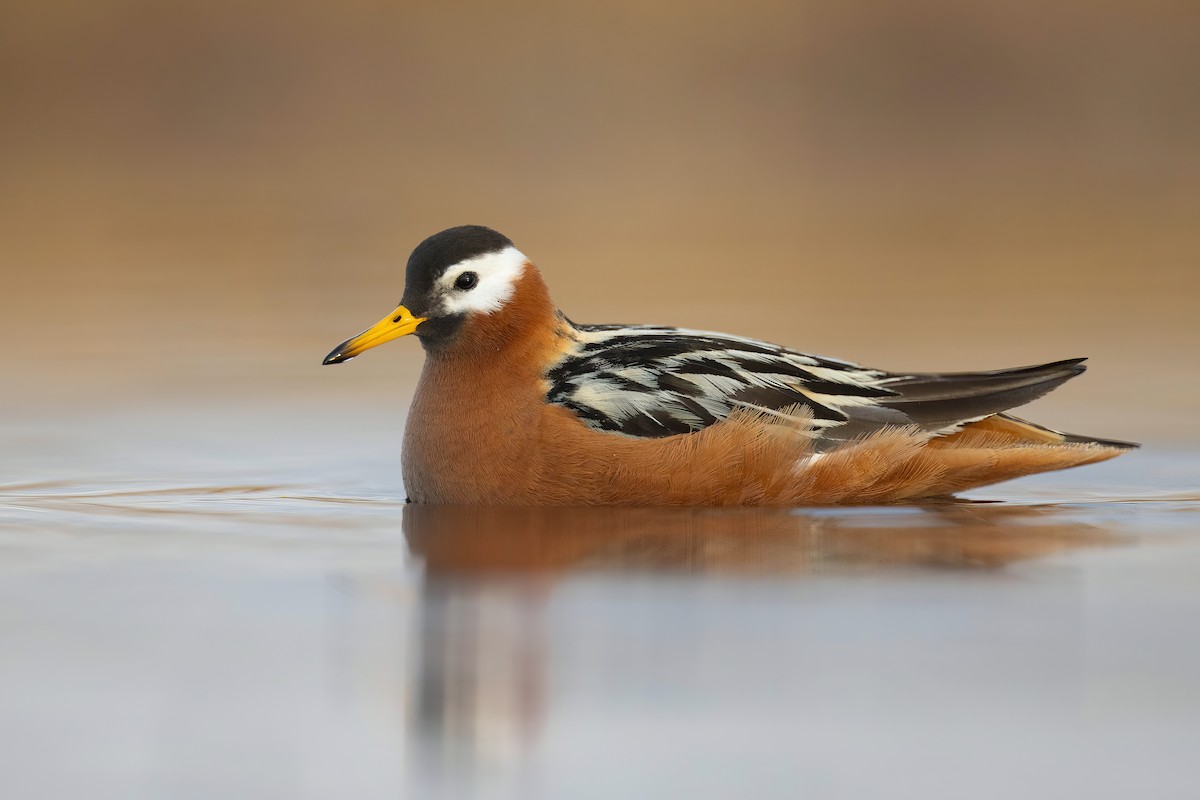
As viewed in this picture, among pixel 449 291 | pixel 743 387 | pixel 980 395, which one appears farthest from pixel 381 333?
pixel 980 395

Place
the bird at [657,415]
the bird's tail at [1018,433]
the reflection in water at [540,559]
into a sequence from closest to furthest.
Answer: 1. the reflection in water at [540,559]
2. the bird at [657,415]
3. the bird's tail at [1018,433]

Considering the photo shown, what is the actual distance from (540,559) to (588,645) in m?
1.48

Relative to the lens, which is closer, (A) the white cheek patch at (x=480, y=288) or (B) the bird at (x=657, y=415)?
(B) the bird at (x=657, y=415)

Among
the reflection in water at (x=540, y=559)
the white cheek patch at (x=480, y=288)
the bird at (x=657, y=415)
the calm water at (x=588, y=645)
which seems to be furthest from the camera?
the white cheek patch at (x=480, y=288)

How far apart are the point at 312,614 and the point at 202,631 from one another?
45 cm

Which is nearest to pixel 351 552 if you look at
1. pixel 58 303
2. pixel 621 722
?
pixel 621 722

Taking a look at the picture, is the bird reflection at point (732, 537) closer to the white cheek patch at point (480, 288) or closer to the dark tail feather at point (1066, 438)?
the dark tail feather at point (1066, 438)

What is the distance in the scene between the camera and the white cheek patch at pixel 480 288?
9750mm

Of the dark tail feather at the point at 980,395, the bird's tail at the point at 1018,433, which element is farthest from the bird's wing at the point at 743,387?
the bird's tail at the point at 1018,433

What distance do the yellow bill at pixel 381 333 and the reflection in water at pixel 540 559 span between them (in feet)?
3.05

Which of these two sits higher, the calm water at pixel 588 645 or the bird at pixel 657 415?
the bird at pixel 657 415

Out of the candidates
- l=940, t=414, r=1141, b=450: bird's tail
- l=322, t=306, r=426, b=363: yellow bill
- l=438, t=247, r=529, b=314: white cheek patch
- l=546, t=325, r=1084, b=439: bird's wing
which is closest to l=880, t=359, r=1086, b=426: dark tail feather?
l=546, t=325, r=1084, b=439: bird's wing

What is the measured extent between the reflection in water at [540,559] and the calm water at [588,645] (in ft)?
0.07

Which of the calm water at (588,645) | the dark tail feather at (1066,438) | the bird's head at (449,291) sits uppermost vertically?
the bird's head at (449,291)
